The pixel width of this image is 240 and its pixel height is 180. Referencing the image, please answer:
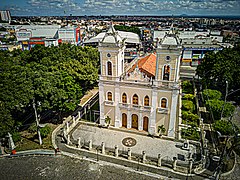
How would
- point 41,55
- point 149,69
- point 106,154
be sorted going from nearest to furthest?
1. point 106,154
2. point 149,69
3. point 41,55

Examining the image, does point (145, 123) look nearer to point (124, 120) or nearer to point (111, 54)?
point (124, 120)

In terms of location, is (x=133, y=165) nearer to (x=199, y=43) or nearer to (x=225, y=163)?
(x=225, y=163)

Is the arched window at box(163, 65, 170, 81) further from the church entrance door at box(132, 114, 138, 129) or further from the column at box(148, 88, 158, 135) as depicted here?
the church entrance door at box(132, 114, 138, 129)

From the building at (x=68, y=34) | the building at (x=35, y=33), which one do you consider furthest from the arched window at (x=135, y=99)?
the building at (x=35, y=33)

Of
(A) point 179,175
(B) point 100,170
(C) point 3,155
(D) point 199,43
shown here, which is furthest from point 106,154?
(D) point 199,43

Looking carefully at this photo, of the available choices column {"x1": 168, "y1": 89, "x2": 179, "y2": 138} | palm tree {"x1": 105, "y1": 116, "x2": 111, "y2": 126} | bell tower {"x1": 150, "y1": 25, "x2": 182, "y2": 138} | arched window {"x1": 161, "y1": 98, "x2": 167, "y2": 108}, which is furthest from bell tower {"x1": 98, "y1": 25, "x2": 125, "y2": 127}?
column {"x1": 168, "y1": 89, "x2": 179, "y2": 138}

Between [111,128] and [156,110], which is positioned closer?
[156,110]

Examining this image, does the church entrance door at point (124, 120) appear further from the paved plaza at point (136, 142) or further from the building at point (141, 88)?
the paved plaza at point (136, 142)
